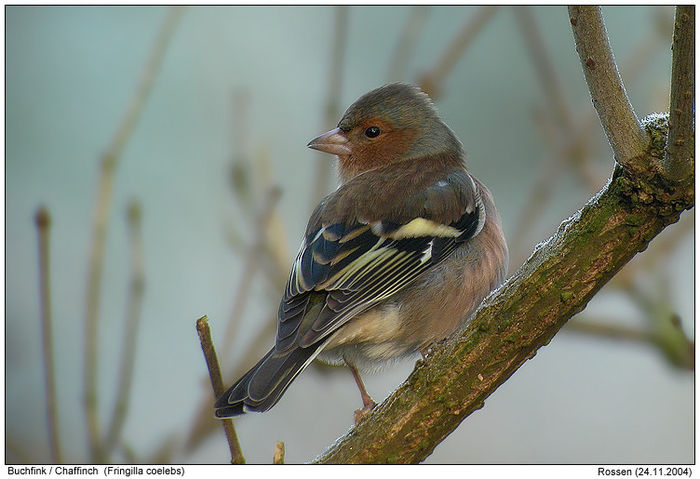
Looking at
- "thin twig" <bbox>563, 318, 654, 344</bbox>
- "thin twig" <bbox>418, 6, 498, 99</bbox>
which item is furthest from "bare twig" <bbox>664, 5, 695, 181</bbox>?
"thin twig" <bbox>418, 6, 498, 99</bbox>

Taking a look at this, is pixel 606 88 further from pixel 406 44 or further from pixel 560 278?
pixel 406 44

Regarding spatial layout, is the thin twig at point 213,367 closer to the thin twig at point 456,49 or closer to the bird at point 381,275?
the bird at point 381,275

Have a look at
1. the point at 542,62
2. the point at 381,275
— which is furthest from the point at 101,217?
the point at 542,62

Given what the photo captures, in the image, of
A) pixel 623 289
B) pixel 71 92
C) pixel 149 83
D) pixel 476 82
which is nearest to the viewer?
pixel 149 83

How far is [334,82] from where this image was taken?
155 inches

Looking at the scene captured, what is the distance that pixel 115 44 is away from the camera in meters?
5.21

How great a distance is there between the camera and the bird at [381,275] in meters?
3.26

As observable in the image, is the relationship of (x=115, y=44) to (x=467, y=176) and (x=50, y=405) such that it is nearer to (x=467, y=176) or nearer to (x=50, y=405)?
(x=467, y=176)

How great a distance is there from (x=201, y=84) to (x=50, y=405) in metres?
3.60

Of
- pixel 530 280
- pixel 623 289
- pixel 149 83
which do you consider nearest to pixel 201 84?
pixel 149 83

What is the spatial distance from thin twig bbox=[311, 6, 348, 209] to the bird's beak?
0.56 m

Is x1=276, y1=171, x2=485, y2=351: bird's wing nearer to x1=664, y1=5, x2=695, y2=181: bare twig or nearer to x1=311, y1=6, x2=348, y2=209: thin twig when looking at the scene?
x1=311, y1=6, x2=348, y2=209: thin twig

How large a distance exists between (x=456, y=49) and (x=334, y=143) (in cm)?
96

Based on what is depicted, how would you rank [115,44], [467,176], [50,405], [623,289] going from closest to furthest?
[50,405]
[623,289]
[467,176]
[115,44]
